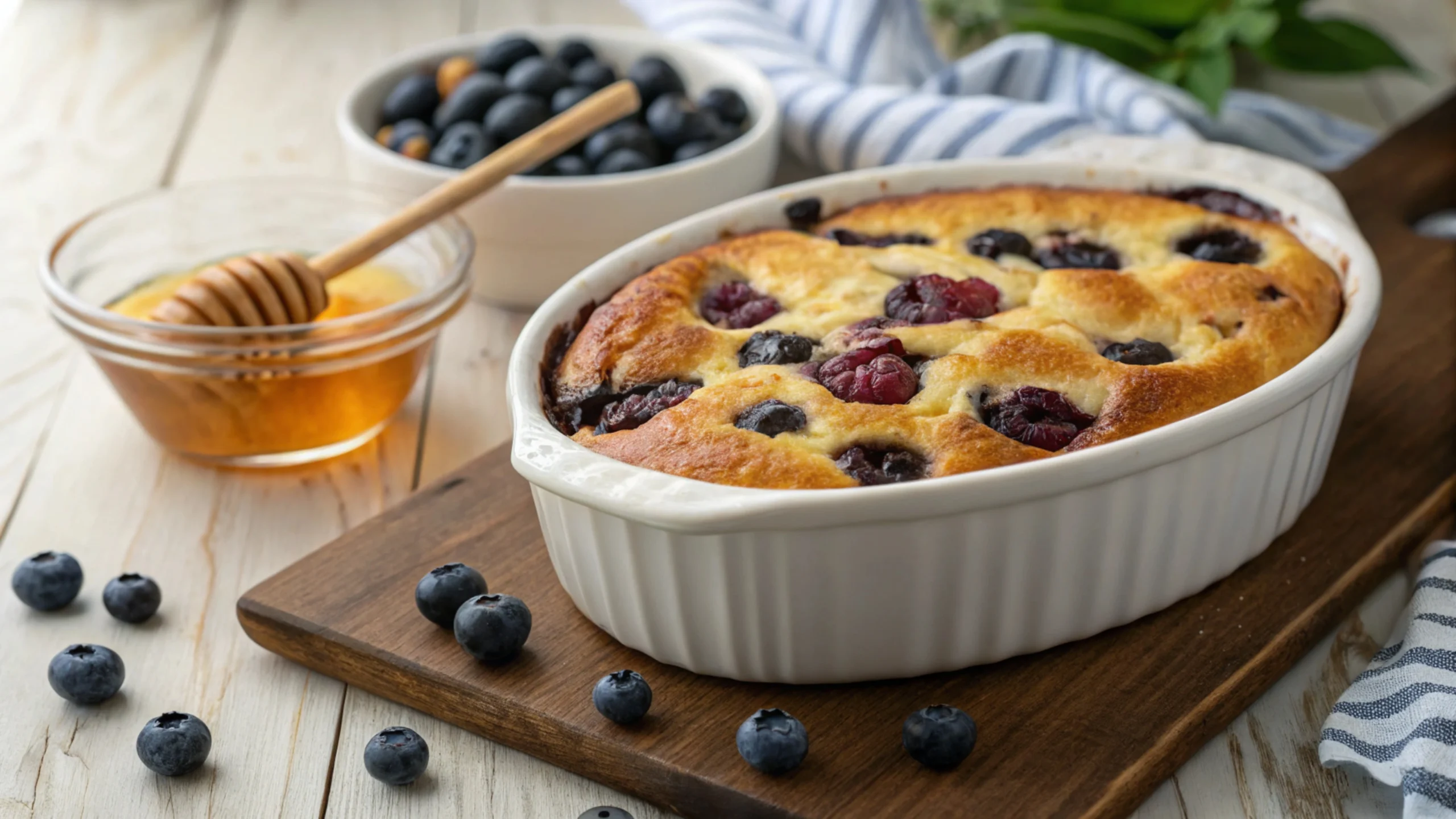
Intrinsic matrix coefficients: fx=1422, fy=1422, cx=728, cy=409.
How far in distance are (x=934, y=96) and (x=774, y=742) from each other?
68.2 inches

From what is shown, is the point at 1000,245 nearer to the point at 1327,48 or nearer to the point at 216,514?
the point at 216,514

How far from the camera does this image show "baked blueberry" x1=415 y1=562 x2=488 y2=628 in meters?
1.68

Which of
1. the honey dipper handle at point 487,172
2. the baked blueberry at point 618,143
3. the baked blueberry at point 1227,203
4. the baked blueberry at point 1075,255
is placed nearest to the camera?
the baked blueberry at point 1075,255

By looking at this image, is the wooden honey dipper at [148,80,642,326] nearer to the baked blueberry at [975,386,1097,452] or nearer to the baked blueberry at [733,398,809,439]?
the baked blueberry at [733,398,809,439]

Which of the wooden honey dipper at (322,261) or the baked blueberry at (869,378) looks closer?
the baked blueberry at (869,378)

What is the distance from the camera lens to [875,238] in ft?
6.69

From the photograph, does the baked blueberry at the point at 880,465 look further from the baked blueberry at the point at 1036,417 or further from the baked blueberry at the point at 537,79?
the baked blueberry at the point at 537,79

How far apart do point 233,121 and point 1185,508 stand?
2.49 metres

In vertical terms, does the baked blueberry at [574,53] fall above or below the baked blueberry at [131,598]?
above

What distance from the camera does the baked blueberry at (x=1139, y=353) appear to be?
5.60ft

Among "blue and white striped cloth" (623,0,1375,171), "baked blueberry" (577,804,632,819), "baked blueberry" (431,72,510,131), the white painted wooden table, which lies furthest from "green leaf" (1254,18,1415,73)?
"baked blueberry" (577,804,632,819)

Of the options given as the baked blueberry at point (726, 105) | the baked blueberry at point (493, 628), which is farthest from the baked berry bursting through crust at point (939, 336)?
the baked blueberry at point (726, 105)

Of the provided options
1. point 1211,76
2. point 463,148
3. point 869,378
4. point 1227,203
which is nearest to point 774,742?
point 869,378

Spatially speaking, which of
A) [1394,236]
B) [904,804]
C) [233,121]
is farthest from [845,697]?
[233,121]
